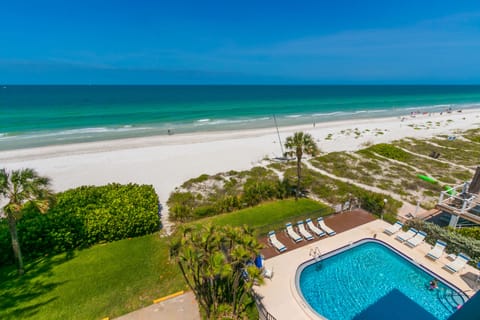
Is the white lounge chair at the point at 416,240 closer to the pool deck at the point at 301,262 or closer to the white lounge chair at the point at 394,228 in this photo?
the pool deck at the point at 301,262

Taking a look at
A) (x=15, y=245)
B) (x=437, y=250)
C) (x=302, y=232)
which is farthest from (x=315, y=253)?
(x=15, y=245)

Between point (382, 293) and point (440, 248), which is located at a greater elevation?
point (440, 248)

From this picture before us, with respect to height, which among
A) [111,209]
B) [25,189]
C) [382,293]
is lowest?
[382,293]

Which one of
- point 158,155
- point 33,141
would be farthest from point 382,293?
point 33,141

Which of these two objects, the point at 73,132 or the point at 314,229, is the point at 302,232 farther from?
the point at 73,132

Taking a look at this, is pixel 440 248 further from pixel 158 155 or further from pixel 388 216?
pixel 158 155

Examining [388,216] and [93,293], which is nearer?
[93,293]

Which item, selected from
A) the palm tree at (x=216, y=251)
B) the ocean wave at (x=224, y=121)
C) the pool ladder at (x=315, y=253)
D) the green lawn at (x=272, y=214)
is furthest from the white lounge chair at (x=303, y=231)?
the ocean wave at (x=224, y=121)

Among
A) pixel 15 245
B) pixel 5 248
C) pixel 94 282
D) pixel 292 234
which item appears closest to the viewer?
pixel 15 245
